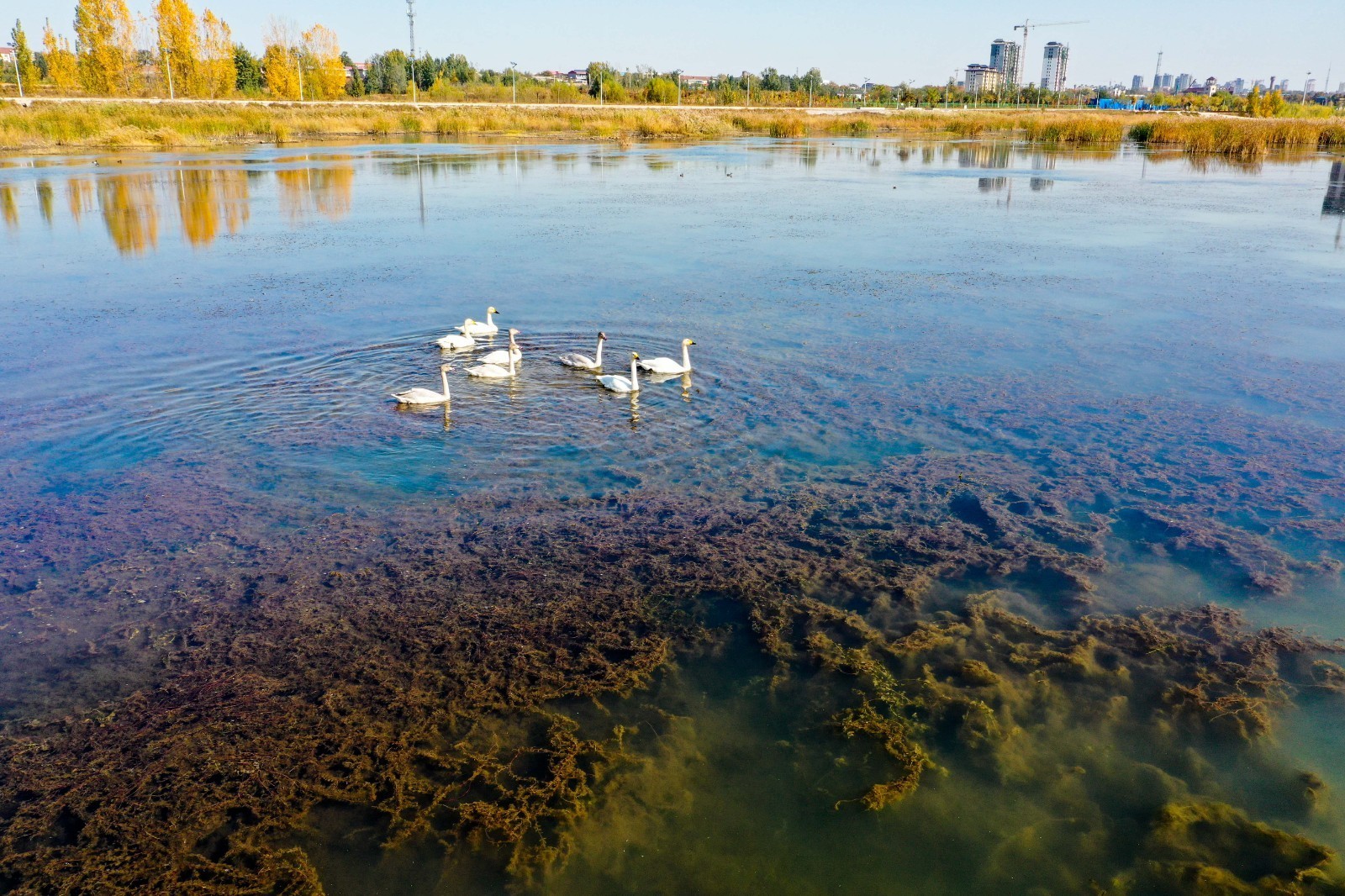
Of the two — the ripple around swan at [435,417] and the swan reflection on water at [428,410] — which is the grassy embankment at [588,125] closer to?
the ripple around swan at [435,417]

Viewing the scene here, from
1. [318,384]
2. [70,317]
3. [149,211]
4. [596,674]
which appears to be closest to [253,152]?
[149,211]

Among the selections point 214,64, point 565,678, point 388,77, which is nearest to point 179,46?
point 214,64

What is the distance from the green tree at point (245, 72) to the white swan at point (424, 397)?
80.2 meters

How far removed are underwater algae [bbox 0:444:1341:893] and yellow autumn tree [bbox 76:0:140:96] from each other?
236 feet

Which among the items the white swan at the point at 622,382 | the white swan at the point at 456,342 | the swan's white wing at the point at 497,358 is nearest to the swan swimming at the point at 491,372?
the swan's white wing at the point at 497,358

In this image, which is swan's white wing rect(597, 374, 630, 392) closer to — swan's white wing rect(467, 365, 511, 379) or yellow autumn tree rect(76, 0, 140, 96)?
swan's white wing rect(467, 365, 511, 379)

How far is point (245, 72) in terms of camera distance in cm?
8100

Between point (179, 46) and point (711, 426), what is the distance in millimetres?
74473

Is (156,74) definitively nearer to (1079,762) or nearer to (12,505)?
(12,505)

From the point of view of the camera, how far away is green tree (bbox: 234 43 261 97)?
260 feet

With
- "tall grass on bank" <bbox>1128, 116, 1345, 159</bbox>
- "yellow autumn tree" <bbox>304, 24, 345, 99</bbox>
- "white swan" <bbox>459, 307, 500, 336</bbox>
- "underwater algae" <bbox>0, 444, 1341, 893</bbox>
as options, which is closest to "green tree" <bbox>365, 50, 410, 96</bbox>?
"yellow autumn tree" <bbox>304, 24, 345, 99</bbox>

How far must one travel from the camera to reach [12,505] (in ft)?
24.9

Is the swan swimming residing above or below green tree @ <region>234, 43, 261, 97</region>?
below

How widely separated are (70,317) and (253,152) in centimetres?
3309
